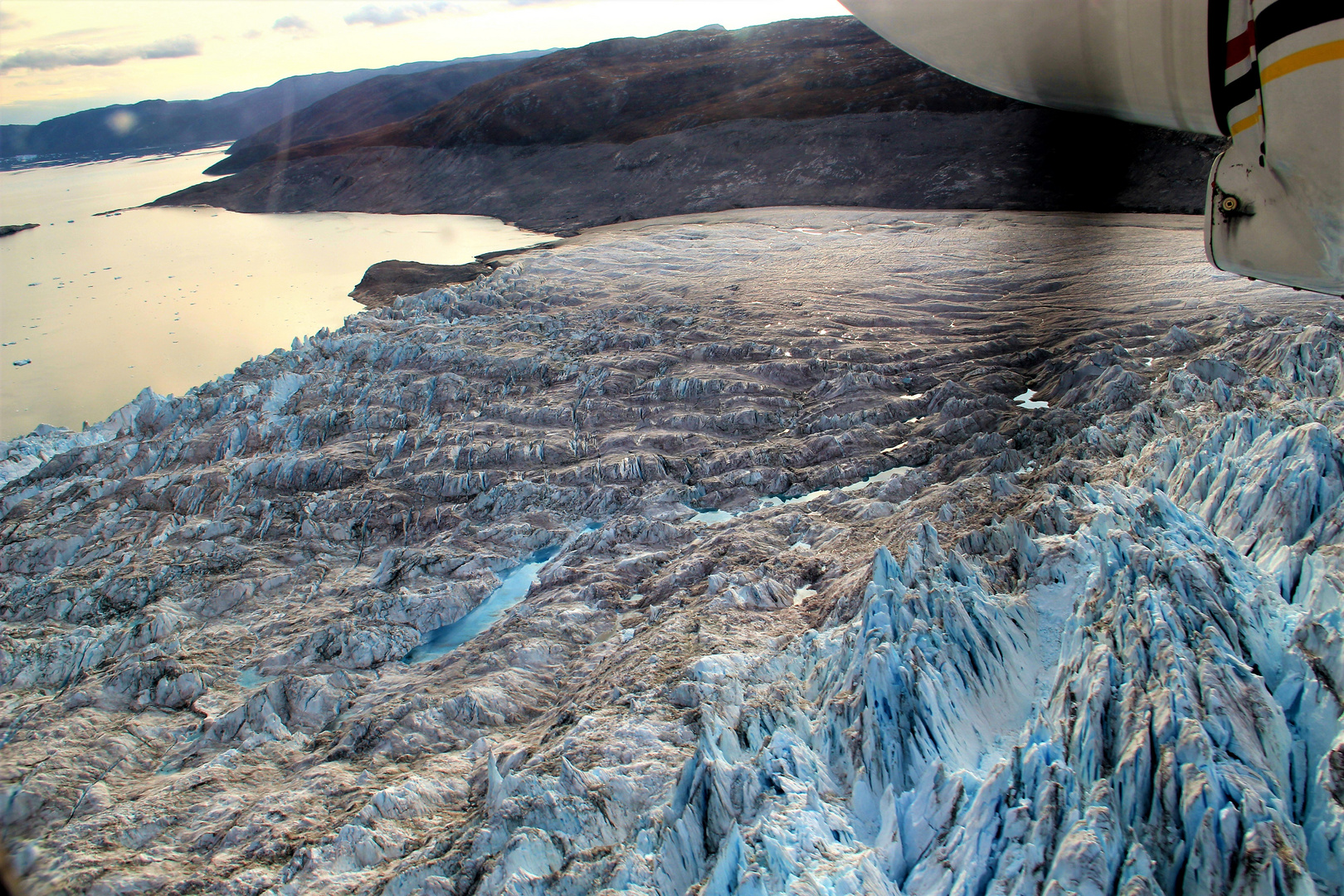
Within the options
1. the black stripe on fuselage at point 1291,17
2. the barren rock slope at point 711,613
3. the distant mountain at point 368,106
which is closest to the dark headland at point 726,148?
the barren rock slope at point 711,613

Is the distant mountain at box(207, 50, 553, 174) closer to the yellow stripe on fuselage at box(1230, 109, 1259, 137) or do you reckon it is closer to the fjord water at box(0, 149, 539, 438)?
the fjord water at box(0, 149, 539, 438)

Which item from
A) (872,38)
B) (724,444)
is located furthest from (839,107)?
(724,444)

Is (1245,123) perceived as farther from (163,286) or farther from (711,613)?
(163,286)

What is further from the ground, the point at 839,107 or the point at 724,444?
the point at 839,107

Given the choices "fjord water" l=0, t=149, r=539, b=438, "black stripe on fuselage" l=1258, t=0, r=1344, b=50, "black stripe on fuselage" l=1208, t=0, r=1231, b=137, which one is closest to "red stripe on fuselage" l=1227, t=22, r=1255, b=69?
"black stripe on fuselage" l=1208, t=0, r=1231, b=137

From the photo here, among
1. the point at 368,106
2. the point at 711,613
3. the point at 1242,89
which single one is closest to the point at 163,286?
the point at 711,613

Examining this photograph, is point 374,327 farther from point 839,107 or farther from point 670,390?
point 839,107

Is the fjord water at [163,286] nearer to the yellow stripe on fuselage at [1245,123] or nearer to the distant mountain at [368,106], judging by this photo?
the yellow stripe on fuselage at [1245,123]
